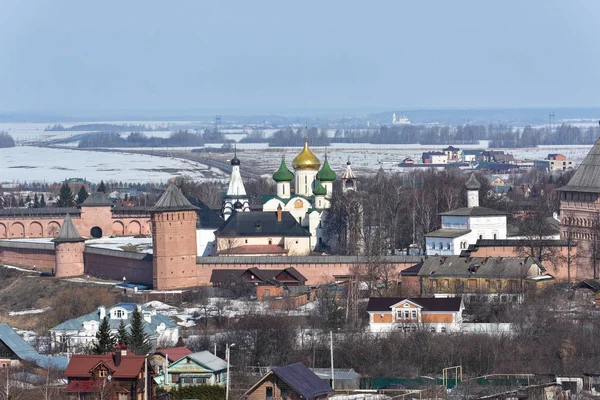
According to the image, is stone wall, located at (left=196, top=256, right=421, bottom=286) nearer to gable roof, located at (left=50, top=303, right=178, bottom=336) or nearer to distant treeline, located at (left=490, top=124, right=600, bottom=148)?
gable roof, located at (left=50, top=303, right=178, bottom=336)

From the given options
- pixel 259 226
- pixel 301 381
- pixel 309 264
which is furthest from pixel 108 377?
pixel 259 226

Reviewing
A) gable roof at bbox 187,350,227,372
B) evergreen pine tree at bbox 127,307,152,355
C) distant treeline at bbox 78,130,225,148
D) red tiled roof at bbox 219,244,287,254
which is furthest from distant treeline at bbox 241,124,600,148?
gable roof at bbox 187,350,227,372

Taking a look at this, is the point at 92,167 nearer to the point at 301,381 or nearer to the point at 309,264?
the point at 309,264

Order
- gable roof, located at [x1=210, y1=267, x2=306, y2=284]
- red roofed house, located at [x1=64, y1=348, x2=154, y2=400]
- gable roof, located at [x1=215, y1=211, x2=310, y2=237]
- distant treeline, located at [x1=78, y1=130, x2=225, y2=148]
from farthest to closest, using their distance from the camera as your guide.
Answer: distant treeline, located at [x1=78, y1=130, x2=225, y2=148], gable roof, located at [x1=215, y1=211, x2=310, y2=237], gable roof, located at [x1=210, y1=267, x2=306, y2=284], red roofed house, located at [x1=64, y1=348, x2=154, y2=400]

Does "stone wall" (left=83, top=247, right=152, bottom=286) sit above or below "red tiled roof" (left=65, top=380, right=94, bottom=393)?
below

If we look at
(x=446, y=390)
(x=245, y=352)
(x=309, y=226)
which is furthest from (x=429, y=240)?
(x=446, y=390)
